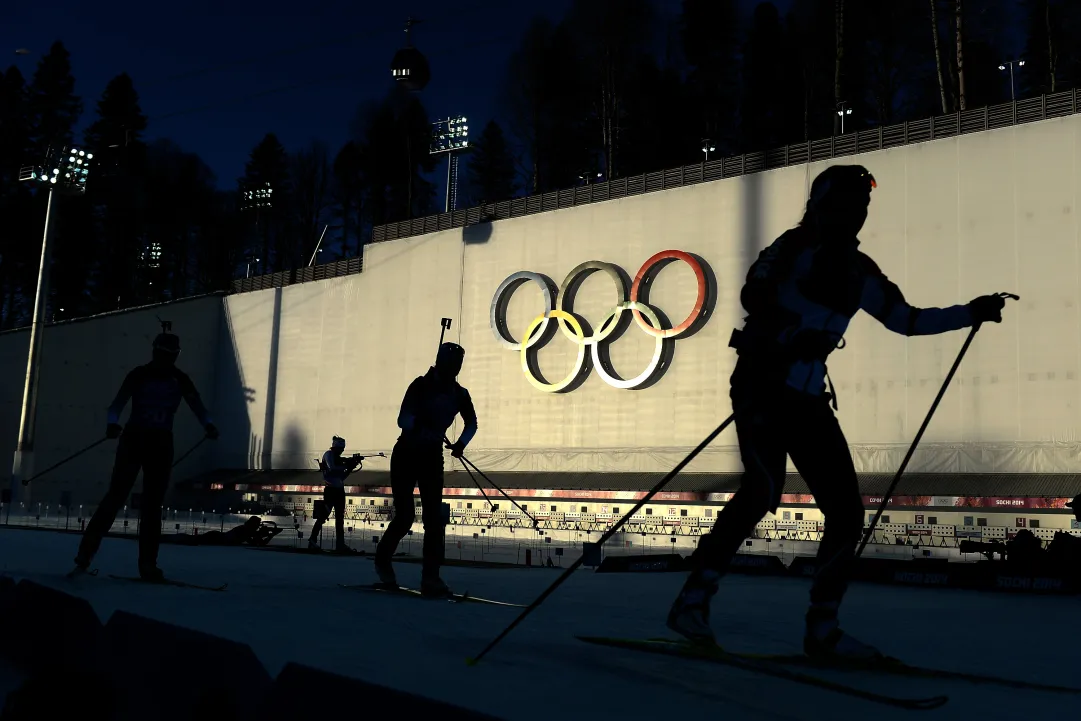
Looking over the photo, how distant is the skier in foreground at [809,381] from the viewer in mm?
3781

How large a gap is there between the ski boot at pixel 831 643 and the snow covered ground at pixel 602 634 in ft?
0.38

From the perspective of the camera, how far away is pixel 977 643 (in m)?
4.53

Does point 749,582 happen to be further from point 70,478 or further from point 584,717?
point 70,478

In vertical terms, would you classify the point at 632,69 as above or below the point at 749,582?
above

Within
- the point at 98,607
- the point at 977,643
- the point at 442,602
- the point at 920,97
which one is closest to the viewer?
the point at 977,643

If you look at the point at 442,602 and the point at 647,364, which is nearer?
the point at 442,602

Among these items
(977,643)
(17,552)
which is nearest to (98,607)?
(977,643)

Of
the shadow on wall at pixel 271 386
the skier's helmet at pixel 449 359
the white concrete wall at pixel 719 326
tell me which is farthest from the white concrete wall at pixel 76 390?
the skier's helmet at pixel 449 359

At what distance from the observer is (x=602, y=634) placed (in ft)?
14.7

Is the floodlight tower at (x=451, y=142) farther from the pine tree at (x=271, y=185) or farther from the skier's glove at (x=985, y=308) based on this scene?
the skier's glove at (x=985, y=308)

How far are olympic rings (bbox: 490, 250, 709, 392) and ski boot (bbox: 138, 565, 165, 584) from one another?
20.8 meters

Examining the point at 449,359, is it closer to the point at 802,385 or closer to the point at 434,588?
the point at 434,588

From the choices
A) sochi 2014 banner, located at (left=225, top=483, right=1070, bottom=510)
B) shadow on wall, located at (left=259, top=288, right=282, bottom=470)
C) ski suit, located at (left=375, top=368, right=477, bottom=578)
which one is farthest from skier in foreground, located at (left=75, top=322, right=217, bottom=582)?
shadow on wall, located at (left=259, top=288, right=282, bottom=470)

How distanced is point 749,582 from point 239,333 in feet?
115
